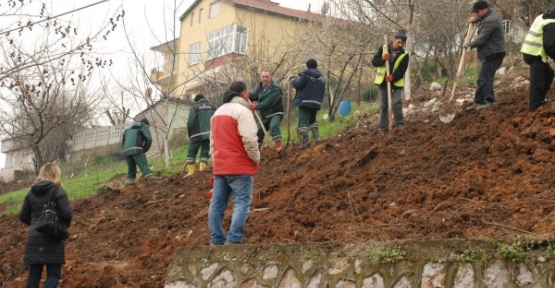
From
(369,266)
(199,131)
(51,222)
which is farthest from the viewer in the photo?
(199,131)

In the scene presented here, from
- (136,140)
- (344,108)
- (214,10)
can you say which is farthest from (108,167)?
(136,140)

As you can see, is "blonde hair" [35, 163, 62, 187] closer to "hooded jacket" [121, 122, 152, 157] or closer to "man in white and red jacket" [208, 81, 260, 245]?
"man in white and red jacket" [208, 81, 260, 245]

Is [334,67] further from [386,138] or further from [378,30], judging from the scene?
[386,138]

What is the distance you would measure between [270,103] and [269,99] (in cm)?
8

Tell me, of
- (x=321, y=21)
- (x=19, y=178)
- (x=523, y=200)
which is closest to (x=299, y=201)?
(x=523, y=200)

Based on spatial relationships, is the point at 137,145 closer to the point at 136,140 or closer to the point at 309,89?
the point at 136,140

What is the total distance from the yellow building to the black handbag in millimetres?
8995

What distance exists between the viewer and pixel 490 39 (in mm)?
12531

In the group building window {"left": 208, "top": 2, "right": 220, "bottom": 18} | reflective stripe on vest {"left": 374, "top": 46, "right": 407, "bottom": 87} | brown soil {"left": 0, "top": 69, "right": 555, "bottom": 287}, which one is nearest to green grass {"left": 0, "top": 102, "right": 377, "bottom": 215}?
reflective stripe on vest {"left": 374, "top": 46, "right": 407, "bottom": 87}

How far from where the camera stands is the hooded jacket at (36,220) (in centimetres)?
894

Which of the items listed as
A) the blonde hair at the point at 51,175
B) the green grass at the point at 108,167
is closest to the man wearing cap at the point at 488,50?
the green grass at the point at 108,167

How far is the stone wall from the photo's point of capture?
18.6 ft

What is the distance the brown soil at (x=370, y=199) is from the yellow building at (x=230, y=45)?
200 inches

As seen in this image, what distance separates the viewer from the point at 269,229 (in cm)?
943
